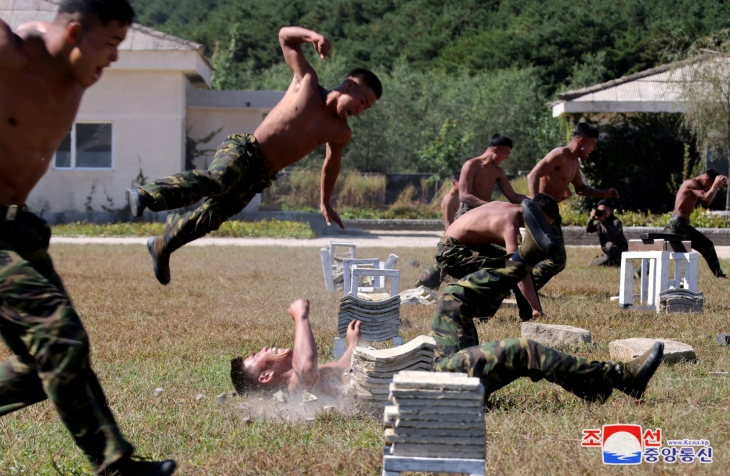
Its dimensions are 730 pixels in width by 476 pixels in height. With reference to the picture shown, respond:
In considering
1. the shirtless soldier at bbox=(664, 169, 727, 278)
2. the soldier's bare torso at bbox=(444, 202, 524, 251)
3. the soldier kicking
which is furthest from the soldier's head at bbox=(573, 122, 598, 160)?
the soldier kicking

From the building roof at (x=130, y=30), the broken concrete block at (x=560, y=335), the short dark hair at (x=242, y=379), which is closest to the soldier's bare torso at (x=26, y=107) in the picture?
the short dark hair at (x=242, y=379)

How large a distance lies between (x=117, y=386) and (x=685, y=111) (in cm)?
2075

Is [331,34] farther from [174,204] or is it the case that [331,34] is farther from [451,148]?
[174,204]

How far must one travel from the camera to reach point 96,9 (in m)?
3.02

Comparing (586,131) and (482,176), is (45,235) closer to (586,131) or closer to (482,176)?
(586,131)

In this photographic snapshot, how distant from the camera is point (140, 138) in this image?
75.1 feet

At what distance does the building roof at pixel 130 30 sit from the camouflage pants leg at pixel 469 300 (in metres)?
18.9

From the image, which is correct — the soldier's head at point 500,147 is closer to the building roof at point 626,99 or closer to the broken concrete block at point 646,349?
the broken concrete block at point 646,349

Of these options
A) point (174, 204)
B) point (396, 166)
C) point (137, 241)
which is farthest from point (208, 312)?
point (396, 166)

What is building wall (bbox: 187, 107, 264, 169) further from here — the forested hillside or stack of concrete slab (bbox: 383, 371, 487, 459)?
stack of concrete slab (bbox: 383, 371, 487, 459)

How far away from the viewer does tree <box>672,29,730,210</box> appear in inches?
845

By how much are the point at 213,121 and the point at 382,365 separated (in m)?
21.5

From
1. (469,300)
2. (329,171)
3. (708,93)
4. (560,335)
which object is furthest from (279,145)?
(708,93)

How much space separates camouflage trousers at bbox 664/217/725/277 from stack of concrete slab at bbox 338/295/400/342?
7.40m
